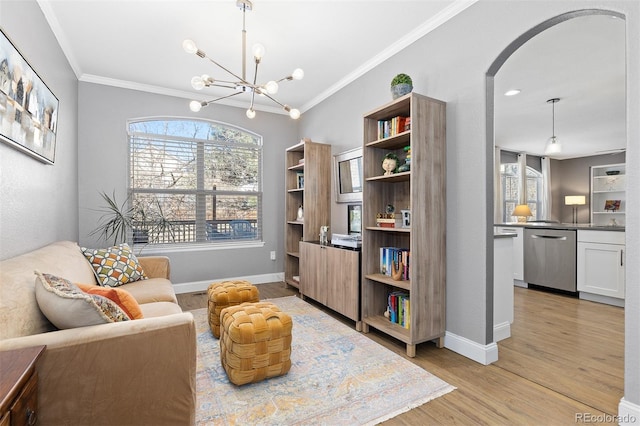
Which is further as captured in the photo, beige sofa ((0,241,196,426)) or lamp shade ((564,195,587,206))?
lamp shade ((564,195,587,206))

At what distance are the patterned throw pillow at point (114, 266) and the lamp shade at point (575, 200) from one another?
9089mm

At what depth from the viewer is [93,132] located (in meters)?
3.78

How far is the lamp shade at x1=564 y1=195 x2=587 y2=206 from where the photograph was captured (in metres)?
7.56

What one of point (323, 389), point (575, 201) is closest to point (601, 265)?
point (323, 389)

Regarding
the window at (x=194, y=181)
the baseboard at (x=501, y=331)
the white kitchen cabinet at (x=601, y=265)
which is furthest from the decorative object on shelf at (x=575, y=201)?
the window at (x=194, y=181)

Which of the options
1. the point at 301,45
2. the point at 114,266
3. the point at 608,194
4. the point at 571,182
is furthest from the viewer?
the point at 571,182

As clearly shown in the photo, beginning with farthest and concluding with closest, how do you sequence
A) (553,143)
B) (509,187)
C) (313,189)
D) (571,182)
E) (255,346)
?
1. (571,182)
2. (509,187)
3. (553,143)
4. (313,189)
5. (255,346)

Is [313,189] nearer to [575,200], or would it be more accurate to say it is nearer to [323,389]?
[323,389]

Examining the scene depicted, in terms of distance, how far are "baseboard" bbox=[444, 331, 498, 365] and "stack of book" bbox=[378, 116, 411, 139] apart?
66.9 inches

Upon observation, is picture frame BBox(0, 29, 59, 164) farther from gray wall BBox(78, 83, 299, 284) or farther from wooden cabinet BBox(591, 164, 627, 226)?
wooden cabinet BBox(591, 164, 627, 226)

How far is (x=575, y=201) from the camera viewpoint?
7629mm

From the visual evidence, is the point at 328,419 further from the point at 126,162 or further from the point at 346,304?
the point at 126,162

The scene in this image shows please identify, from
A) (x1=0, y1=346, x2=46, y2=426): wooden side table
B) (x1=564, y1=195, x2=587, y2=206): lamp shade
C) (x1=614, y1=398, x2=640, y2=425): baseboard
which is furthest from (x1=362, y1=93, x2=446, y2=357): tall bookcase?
(x1=564, y1=195, x2=587, y2=206): lamp shade

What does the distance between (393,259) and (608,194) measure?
8.03 m
